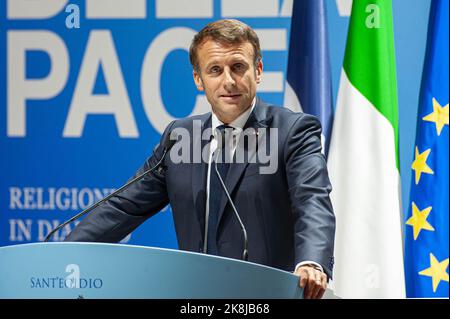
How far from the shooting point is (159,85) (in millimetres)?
4766

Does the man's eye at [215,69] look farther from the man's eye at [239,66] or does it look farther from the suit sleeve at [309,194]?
the suit sleeve at [309,194]

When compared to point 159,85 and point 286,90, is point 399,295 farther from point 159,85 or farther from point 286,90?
point 159,85

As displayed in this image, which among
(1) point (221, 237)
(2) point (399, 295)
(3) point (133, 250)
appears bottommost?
(2) point (399, 295)

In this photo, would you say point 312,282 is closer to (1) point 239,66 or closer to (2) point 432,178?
(1) point 239,66

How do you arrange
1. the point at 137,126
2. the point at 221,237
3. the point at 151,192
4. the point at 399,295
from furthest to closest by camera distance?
the point at 137,126 → the point at 399,295 → the point at 151,192 → the point at 221,237

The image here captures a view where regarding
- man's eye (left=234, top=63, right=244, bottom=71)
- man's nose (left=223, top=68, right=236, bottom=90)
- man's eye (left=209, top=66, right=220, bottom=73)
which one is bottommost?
man's nose (left=223, top=68, right=236, bottom=90)

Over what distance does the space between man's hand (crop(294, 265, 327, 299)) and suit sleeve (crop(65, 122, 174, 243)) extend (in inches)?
35.1

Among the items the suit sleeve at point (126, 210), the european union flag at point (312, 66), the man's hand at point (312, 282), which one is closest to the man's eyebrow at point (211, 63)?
the suit sleeve at point (126, 210)

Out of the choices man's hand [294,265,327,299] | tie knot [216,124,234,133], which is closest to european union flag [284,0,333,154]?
tie knot [216,124,234,133]

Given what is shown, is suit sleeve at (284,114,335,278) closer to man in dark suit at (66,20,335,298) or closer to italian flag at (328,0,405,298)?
man in dark suit at (66,20,335,298)

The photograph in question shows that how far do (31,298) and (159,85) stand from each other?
2.84 metres

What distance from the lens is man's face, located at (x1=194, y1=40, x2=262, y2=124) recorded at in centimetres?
284
